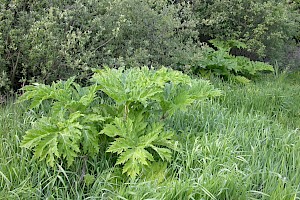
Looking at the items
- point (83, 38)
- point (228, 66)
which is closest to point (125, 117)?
point (83, 38)

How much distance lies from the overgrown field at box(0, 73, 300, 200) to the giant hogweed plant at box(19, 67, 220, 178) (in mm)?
112

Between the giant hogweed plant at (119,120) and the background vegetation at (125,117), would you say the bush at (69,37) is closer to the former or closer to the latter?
the background vegetation at (125,117)

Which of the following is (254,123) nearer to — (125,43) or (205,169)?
(205,169)

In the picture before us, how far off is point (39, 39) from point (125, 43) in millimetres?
1127

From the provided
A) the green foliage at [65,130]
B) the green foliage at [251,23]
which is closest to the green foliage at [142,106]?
the green foliage at [65,130]

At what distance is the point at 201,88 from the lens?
3.29 metres

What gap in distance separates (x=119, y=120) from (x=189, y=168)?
64 cm

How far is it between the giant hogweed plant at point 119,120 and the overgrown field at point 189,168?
0.11m

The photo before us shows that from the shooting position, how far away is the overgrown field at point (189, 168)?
2586mm

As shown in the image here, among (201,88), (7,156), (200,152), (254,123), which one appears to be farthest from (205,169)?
(7,156)

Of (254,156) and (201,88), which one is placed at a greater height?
(201,88)

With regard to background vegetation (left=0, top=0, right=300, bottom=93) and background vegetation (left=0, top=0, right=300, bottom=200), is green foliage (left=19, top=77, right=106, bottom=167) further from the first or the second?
background vegetation (left=0, top=0, right=300, bottom=93)

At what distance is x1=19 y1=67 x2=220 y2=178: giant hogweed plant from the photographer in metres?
2.70

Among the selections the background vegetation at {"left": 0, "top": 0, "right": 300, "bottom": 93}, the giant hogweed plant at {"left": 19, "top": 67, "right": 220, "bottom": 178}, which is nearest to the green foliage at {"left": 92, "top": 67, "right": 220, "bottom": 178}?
the giant hogweed plant at {"left": 19, "top": 67, "right": 220, "bottom": 178}
